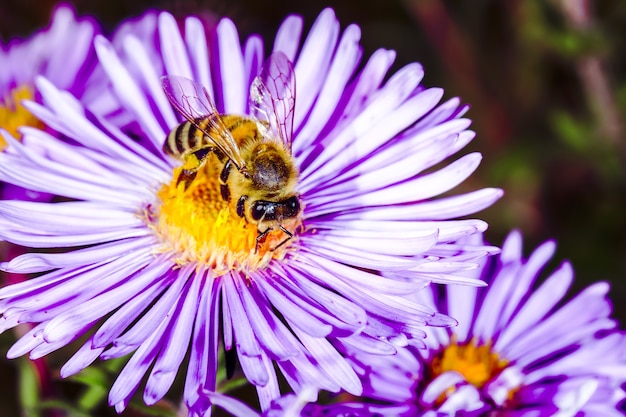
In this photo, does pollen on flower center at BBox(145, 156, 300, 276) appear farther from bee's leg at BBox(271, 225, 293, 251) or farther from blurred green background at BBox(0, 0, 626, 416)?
blurred green background at BBox(0, 0, 626, 416)

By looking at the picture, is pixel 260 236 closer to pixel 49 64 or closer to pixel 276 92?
pixel 276 92

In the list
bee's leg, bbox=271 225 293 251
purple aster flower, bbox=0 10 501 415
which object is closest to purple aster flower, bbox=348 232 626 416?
purple aster flower, bbox=0 10 501 415

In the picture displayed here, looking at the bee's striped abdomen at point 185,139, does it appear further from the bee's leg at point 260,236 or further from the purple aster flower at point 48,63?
the purple aster flower at point 48,63

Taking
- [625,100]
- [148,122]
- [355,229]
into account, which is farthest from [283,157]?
[625,100]

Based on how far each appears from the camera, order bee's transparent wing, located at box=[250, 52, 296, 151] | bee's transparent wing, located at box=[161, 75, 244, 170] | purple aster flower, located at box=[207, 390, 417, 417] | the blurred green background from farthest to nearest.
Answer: the blurred green background, bee's transparent wing, located at box=[250, 52, 296, 151], bee's transparent wing, located at box=[161, 75, 244, 170], purple aster flower, located at box=[207, 390, 417, 417]

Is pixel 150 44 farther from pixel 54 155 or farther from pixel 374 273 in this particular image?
pixel 374 273

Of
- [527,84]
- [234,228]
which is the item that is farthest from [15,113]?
[527,84]

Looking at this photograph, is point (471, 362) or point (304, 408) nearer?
point (304, 408)
